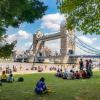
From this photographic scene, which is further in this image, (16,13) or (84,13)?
(84,13)

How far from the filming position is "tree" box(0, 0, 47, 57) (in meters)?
15.2

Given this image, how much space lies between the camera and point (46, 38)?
148 meters

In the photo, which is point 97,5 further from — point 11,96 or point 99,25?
point 11,96

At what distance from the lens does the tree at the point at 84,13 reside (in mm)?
20156

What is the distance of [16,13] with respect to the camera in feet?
51.1

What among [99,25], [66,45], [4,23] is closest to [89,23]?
[99,25]

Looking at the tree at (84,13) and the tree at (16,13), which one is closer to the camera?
the tree at (16,13)

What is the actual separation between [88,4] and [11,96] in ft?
21.4

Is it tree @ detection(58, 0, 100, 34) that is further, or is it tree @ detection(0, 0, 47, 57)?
tree @ detection(58, 0, 100, 34)

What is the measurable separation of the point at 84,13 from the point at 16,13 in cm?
630

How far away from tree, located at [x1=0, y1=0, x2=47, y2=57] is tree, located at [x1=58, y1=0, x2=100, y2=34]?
319 centimetres

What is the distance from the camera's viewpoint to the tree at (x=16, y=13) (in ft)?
50.0

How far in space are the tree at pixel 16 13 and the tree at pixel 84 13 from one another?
319cm

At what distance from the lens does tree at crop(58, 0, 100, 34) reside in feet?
66.1
